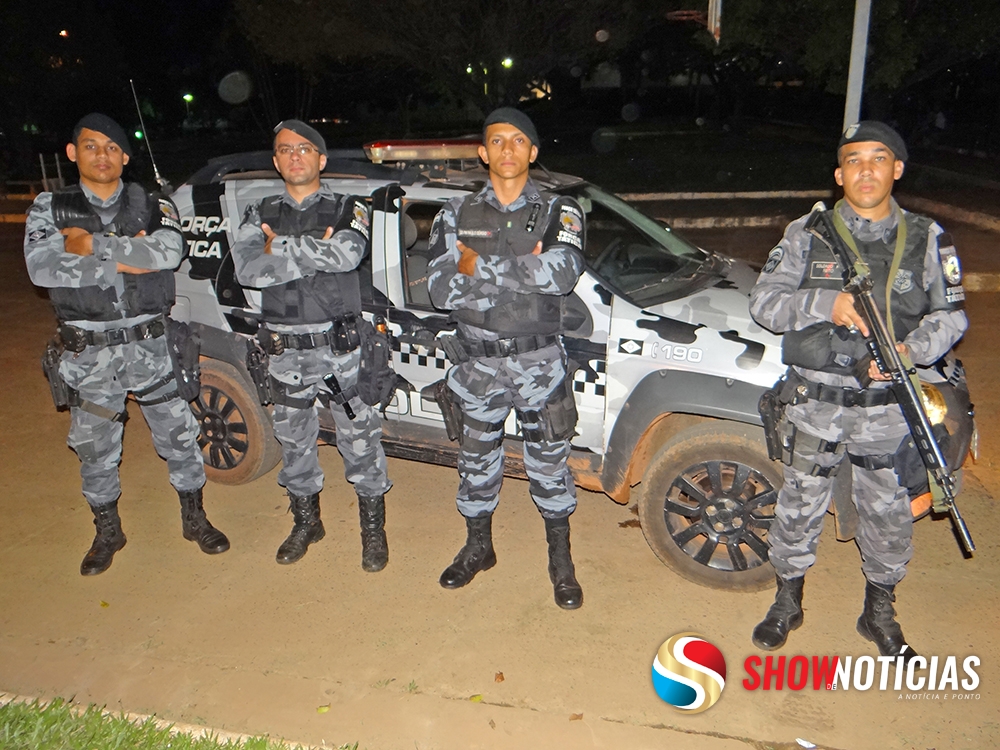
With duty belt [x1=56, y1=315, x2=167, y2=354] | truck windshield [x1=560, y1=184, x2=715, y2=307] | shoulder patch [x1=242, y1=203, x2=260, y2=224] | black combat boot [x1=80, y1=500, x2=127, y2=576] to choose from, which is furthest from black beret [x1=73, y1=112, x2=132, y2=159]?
truck windshield [x1=560, y1=184, x2=715, y2=307]

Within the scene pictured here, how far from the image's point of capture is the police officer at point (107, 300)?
13.0ft

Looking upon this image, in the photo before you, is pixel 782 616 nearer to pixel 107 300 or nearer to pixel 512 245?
pixel 512 245

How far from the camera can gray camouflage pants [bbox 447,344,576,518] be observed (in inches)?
150

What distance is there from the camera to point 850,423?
3352 mm

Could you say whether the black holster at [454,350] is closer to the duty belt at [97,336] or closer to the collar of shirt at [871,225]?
the duty belt at [97,336]

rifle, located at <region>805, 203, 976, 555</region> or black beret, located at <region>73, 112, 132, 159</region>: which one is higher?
black beret, located at <region>73, 112, 132, 159</region>

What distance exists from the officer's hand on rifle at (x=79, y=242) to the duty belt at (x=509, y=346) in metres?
1.82

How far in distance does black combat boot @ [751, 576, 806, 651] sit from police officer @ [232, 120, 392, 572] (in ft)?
6.07


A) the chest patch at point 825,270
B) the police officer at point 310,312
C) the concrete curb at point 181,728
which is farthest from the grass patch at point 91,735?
the chest patch at point 825,270

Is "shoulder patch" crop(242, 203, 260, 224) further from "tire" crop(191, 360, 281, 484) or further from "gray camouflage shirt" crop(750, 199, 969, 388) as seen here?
"gray camouflage shirt" crop(750, 199, 969, 388)

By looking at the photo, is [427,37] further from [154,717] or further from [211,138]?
[211,138]

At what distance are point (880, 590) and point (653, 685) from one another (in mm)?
1049

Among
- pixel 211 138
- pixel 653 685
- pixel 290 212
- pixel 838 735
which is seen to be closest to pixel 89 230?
pixel 290 212

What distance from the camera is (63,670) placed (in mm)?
3539
